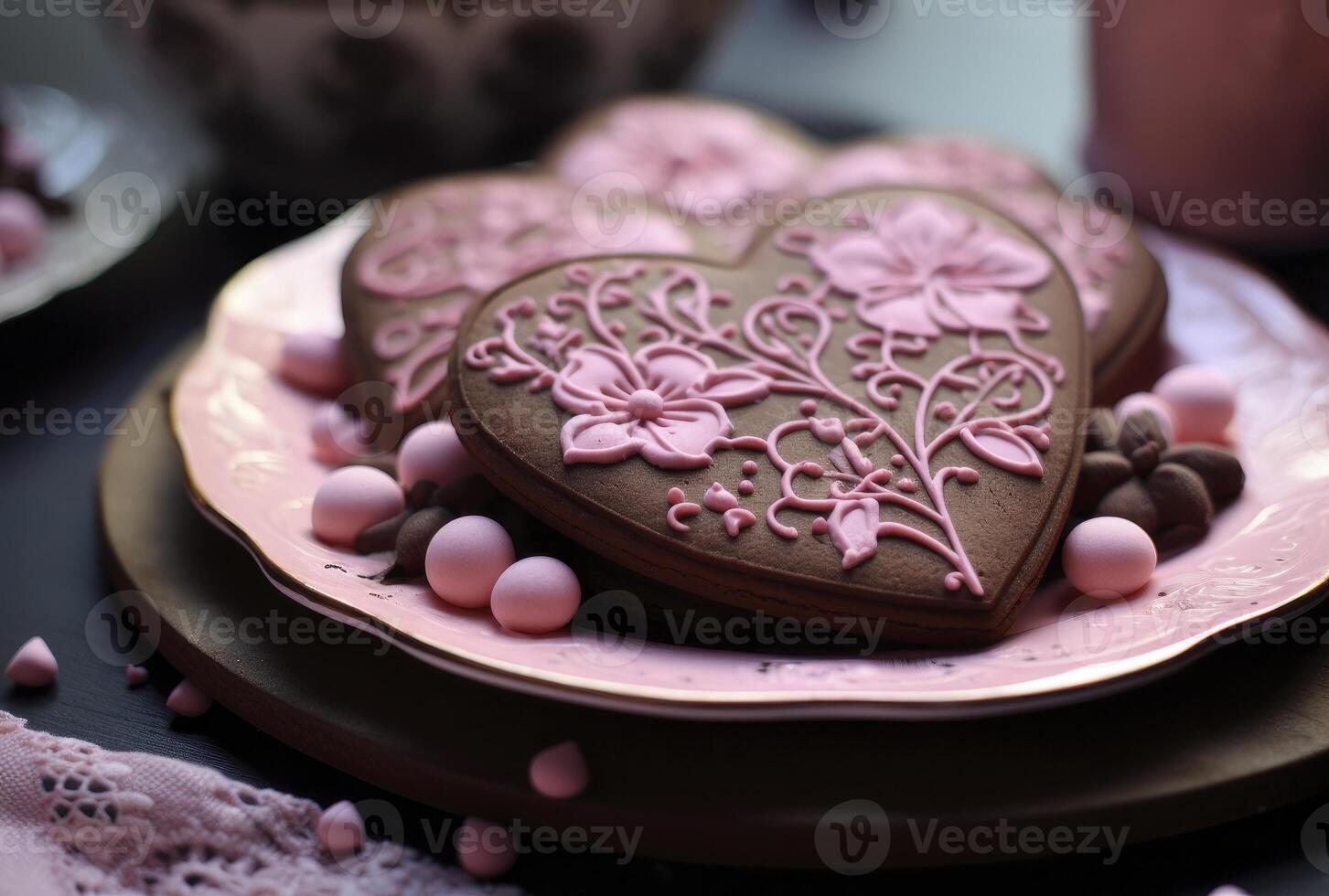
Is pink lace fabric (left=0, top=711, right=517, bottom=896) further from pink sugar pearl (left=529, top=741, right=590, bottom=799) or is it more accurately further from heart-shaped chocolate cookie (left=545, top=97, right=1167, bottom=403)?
heart-shaped chocolate cookie (left=545, top=97, right=1167, bottom=403)

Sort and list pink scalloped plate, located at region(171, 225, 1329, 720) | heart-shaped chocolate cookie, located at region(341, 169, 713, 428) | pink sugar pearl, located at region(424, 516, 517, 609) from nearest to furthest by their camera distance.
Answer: pink scalloped plate, located at region(171, 225, 1329, 720) → pink sugar pearl, located at region(424, 516, 517, 609) → heart-shaped chocolate cookie, located at region(341, 169, 713, 428)

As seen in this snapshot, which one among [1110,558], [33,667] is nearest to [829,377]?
[1110,558]

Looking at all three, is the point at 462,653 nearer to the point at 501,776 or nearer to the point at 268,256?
the point at 501,776

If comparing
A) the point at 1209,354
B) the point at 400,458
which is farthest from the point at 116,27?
the point at 1209,354

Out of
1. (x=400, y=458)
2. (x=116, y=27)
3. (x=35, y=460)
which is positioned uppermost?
(x=116, y=27)

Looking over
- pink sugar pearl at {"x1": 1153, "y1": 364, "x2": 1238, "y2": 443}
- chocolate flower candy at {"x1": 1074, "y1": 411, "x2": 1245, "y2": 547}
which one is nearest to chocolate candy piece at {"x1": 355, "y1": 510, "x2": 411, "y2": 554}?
chocolate flower candy at {"x1": 1074, "y1": 411, "x2": 1245, "y2": 547}

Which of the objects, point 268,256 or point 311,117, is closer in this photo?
Answer: point 268,256

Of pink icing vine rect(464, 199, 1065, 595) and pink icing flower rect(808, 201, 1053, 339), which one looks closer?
pink icing vine rect(464, 199, 1065, 595)
